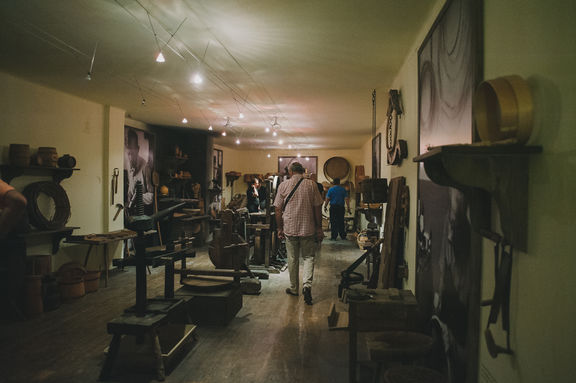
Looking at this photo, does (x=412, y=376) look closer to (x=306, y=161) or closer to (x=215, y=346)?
(x=215, y=346)

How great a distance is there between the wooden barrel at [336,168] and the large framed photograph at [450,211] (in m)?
11.0

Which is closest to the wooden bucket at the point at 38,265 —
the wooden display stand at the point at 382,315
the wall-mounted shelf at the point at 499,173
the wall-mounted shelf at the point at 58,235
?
the wall-mounted shelf at the point at 58,235

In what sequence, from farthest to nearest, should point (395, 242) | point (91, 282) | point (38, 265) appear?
1. point (91, 282)
2. point (38, 265)
3. point (395, 242)

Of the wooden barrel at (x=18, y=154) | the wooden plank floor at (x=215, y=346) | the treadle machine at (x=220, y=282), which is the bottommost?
the wooden plank floor at (x=215, y=346)

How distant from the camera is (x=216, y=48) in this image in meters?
3.71

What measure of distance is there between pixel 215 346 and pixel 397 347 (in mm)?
1753

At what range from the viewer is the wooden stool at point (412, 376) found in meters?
2.02

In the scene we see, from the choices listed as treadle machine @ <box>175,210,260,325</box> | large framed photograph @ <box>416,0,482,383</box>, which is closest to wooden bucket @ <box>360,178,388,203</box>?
large framed photograph @ <box>416,0,482,383</box>

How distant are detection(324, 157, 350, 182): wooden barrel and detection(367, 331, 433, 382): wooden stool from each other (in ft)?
37.6

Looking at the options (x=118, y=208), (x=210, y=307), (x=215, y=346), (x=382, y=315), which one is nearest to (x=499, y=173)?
(x=382, y=315)

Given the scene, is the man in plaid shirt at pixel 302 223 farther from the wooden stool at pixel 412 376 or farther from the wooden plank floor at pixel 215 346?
the wooden stool at pixel 412 376

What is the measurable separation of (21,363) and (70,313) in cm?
134

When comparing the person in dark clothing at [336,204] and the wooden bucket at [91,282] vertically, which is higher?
the person in dark clothing at [336,204]

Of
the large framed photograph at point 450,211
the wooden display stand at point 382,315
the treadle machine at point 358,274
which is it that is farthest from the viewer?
the treadle machine at point 358,274
